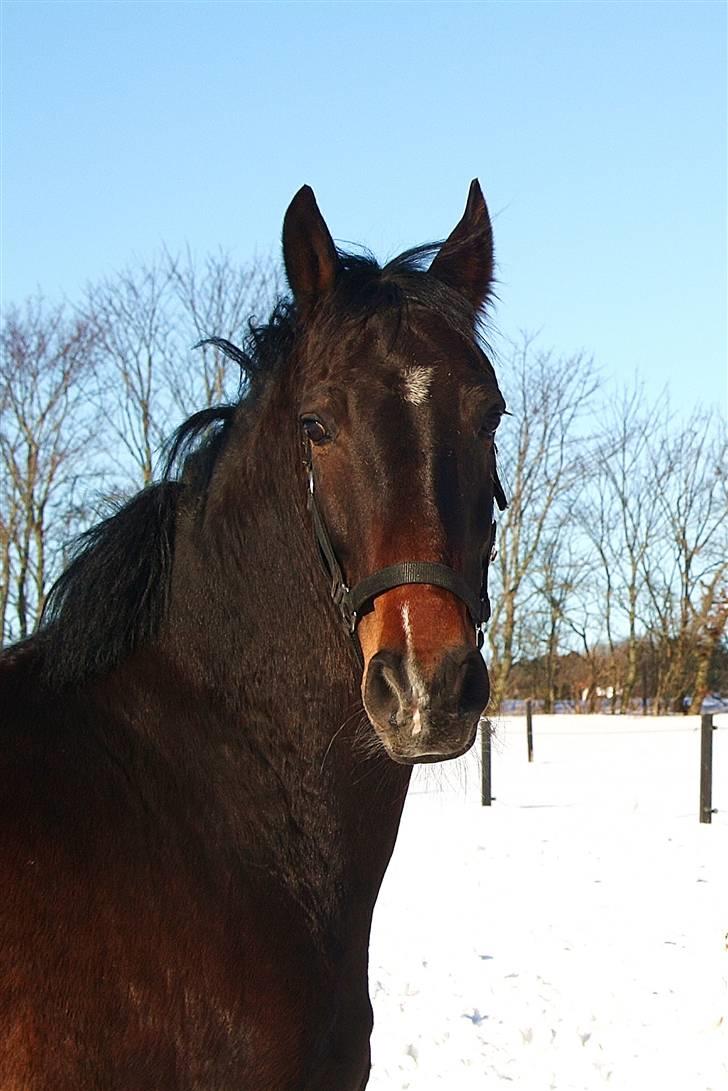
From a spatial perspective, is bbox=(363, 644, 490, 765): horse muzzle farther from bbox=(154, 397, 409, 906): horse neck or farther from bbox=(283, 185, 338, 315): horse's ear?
bbox=(283, 185, 338, 315): horse's ear

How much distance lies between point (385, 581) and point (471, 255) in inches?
44.5

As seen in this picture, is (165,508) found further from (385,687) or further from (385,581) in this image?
(385,687)

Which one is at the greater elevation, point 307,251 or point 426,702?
point 307,251

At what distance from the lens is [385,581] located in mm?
2266

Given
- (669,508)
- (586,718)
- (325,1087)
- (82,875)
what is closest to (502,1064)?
(325,1087)

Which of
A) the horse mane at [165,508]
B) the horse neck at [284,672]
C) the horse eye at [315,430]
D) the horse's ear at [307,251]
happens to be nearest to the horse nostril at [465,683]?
the horse neck at [284,672]

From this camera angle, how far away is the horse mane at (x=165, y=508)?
259 cm

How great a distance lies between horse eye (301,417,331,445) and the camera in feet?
8.17

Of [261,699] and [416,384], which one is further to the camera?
[261,699]

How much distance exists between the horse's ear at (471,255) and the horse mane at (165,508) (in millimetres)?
49

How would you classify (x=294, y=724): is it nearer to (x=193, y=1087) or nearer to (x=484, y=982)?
(x=193, y=1087)

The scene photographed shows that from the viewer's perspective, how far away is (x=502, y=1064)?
18.2ft

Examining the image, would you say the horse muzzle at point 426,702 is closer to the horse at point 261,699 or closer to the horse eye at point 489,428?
the horse at point 261,699

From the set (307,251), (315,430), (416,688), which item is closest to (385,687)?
(416,688)
